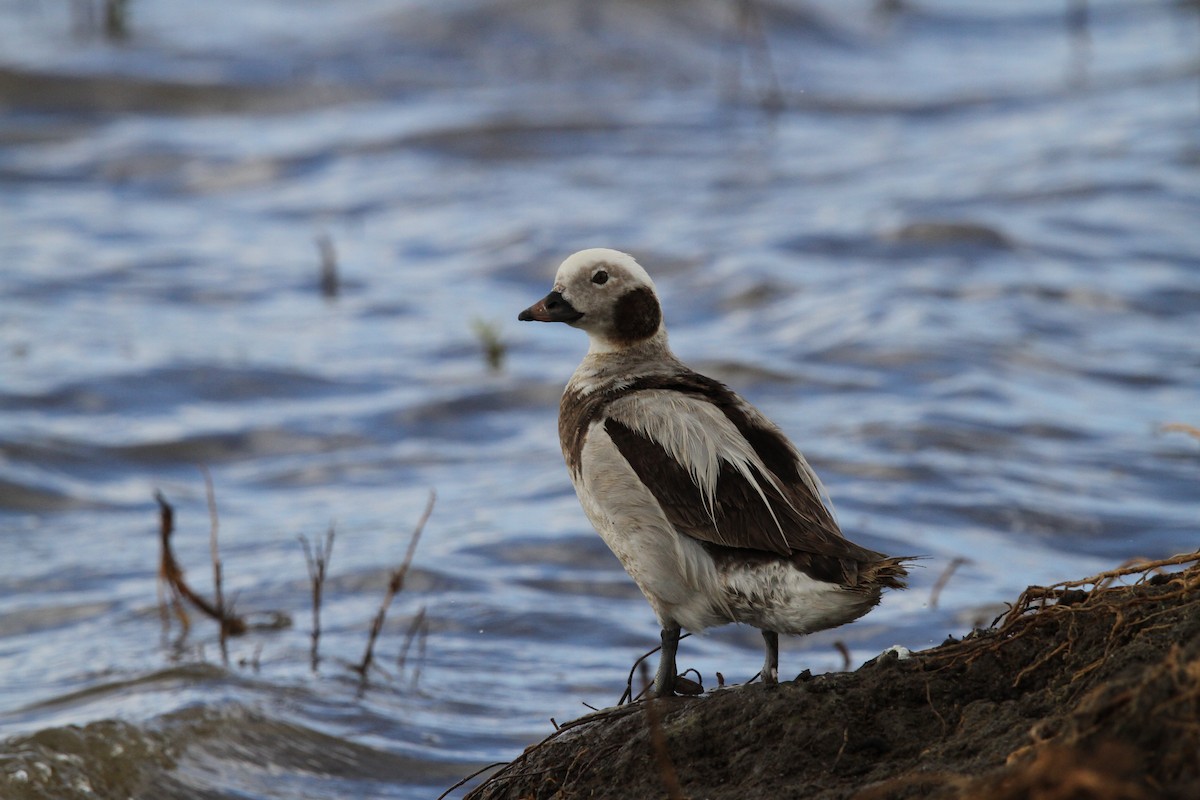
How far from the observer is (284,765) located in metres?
6.00

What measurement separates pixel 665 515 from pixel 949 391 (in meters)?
6.70

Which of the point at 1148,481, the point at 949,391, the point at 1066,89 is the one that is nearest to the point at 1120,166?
the point at 1066,89

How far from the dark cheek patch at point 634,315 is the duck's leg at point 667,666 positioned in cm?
109

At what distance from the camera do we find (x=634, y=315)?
504cm

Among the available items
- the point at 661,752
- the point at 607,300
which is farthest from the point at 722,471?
the point at 661,752

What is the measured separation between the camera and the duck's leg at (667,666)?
445cm

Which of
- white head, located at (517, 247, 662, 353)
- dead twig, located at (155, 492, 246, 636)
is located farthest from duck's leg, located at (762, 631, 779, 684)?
dead twig, located at (155, 492, 246, 636)

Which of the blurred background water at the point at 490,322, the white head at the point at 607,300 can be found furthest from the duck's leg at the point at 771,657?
the blurred background water at the point at 490,322

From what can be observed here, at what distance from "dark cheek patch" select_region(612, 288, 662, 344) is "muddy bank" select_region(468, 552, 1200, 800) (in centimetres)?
138

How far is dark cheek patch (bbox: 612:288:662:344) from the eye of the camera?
16.5 feet

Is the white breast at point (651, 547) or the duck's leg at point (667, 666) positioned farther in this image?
the duck's leg at point (667, 666)

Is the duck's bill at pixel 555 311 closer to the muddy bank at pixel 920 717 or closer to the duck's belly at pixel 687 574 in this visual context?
the duck's belly at pixel 687 574

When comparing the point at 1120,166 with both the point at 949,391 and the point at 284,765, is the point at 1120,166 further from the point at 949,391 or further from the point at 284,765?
the point at 284,765

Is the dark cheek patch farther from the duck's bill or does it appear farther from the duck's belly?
the duck's belly
